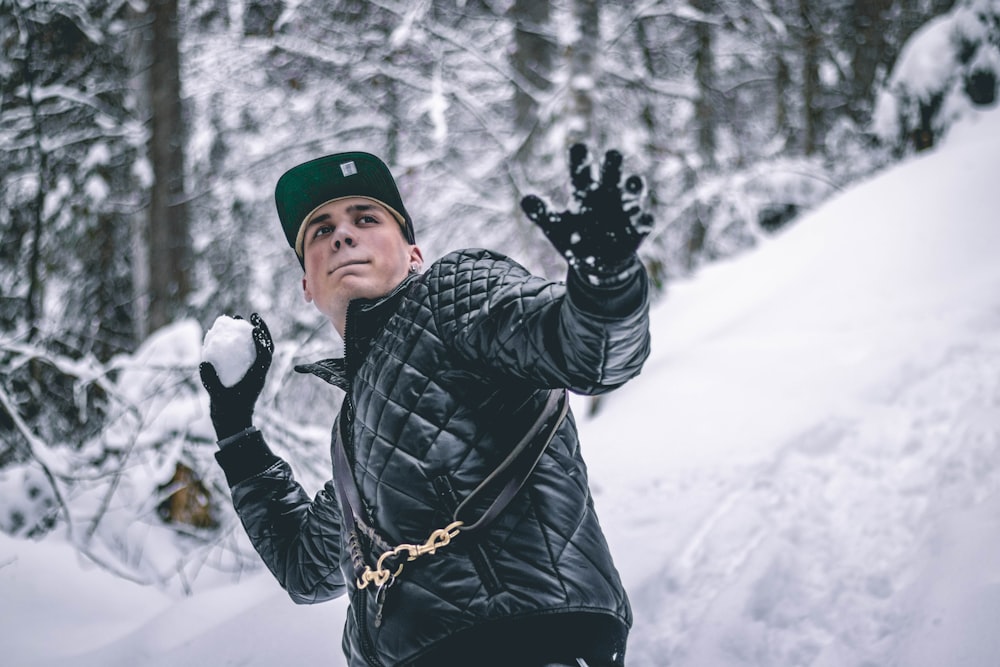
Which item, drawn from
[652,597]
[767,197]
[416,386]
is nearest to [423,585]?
[416,386]

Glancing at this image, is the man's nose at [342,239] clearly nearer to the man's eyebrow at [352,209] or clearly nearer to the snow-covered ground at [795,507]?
the man's eyebrow at [352,209]

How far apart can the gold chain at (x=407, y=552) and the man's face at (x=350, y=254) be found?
1.76ft

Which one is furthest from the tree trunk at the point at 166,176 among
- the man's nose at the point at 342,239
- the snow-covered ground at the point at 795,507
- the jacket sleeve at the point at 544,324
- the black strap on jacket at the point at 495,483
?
the jacket sleeve at the point at 544,324

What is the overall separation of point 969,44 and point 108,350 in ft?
26.0

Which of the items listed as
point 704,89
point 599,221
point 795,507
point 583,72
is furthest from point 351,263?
point 704,89

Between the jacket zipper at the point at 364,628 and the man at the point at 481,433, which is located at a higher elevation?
the man at the point at 481,433

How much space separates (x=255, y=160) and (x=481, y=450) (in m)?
5.72

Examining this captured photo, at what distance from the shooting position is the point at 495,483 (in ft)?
3.89

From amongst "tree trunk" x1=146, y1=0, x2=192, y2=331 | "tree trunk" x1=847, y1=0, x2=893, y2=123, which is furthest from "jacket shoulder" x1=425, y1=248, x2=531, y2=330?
"tree trunk" x1=847, y1=0, x2=893, y2=123

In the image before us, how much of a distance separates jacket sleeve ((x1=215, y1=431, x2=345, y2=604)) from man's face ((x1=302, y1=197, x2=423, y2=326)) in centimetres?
49

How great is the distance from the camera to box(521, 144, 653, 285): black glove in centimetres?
91

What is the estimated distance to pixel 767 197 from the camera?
22.2ft

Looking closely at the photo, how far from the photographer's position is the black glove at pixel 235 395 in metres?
1.70

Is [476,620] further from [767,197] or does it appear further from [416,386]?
[767,197]
